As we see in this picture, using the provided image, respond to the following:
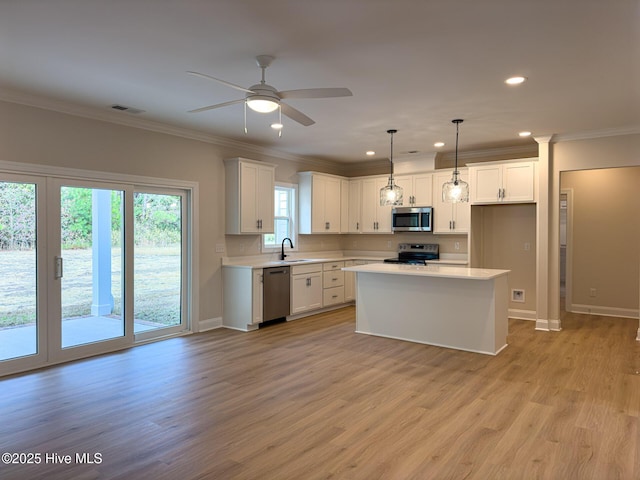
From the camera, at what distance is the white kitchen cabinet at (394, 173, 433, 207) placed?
279 inches

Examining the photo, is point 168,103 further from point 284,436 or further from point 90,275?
point 284,436

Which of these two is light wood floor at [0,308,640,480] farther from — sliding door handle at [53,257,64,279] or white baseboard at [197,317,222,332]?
sliding door handle at [53,257,64,279]

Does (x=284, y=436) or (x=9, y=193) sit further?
(x=9, y=193)

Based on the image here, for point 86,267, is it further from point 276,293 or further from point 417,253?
point 417,253

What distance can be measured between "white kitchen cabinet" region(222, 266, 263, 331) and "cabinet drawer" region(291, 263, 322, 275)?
2.16 ft

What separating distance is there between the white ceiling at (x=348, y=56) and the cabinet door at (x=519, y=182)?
1.00 m

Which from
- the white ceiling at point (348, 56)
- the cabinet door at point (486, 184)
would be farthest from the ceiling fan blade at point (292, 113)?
the cabinet door at point (486, 184)

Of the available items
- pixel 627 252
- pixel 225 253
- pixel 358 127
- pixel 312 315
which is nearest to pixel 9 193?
pixel 225 253

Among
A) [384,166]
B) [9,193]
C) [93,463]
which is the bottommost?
[93,463]

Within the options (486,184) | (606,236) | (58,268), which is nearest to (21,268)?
(58,268)

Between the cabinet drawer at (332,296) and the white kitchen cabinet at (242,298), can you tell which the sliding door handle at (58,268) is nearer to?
the white kitchen cabinet at (242,298)

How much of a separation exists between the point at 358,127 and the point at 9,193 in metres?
3.72

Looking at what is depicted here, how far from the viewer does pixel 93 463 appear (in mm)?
2521

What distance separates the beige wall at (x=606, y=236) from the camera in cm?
653
